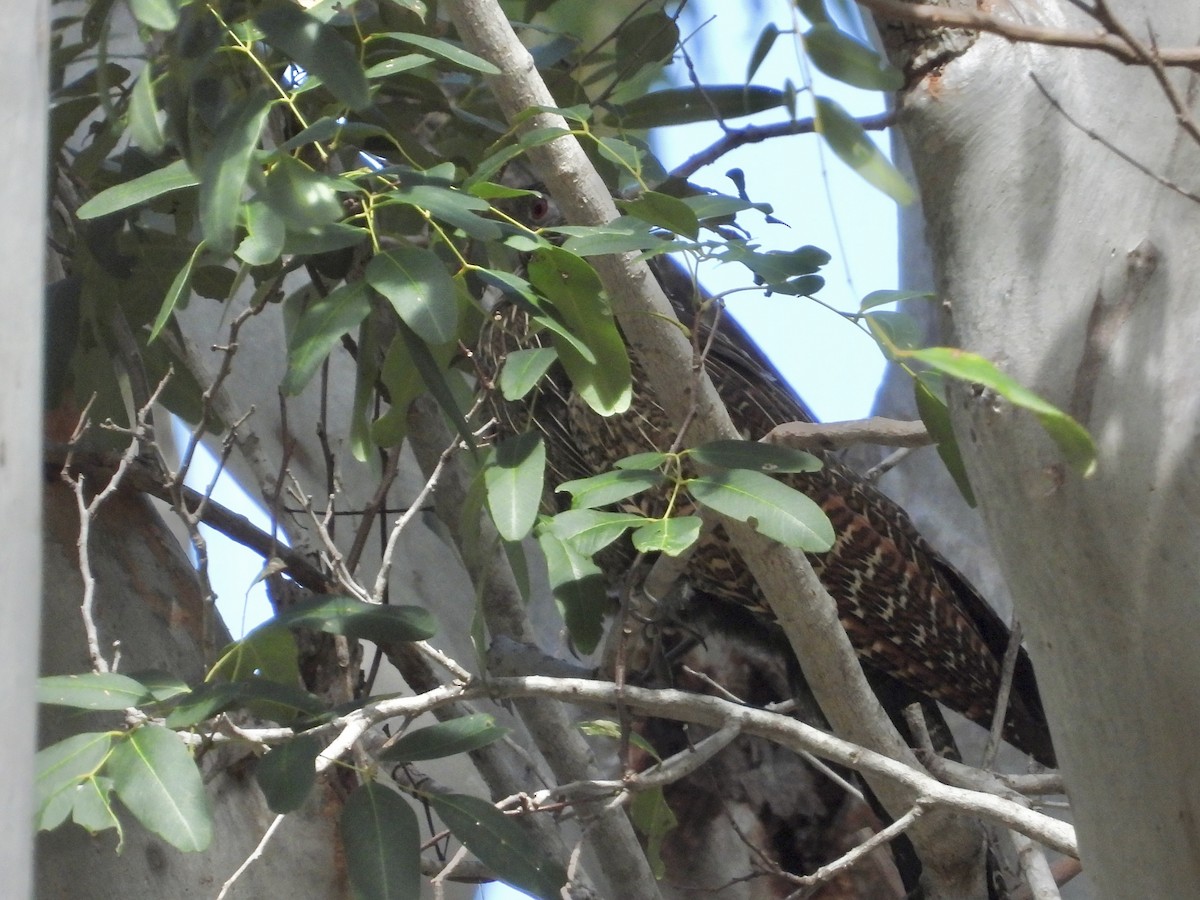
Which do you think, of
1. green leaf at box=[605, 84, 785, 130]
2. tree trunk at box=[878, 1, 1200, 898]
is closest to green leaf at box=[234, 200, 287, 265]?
tree trunk at box=[878, 1, 1200, 898]

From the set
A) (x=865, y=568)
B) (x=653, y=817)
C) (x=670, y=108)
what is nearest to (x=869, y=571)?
(x=865, y=568)

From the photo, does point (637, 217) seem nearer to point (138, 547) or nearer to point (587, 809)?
point (587, 809)

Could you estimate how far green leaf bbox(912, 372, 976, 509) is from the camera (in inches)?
37.7

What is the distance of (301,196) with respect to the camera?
85 centimetres

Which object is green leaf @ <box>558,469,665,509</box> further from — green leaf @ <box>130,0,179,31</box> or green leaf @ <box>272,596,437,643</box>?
green leaf @ <box>130,0,179,31</box>

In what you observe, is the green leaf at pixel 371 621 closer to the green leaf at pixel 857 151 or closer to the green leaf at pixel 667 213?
the green leaf at pixel 667 213

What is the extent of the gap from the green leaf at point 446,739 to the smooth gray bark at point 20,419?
0.61m

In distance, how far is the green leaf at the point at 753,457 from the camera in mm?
933

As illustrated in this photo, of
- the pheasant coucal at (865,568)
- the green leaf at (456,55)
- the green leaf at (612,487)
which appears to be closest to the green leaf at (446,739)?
the green leaf at (612,487)

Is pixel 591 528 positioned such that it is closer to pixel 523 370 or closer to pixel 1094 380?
pixel 523 370

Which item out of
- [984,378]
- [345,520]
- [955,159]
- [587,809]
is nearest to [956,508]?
[345,520]

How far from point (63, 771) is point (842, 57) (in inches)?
27.0

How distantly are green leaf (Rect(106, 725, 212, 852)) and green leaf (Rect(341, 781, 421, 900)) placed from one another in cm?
15

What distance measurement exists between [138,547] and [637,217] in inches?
35.8
